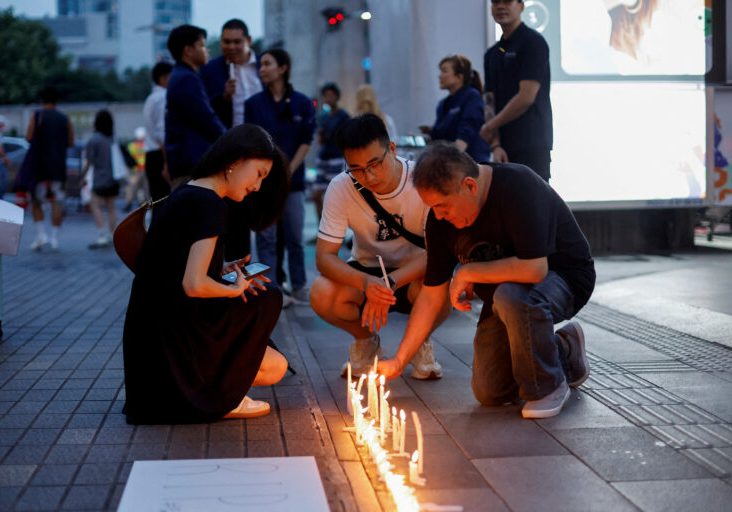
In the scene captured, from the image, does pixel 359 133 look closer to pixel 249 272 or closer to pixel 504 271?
pixel 249 272

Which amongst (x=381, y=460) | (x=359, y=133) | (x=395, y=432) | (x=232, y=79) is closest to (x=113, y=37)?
(x=232, y=79)

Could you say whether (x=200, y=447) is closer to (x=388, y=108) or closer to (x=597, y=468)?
(x=597, y=468)

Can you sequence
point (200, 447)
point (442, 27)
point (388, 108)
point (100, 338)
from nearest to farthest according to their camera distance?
point (200, 447) < point (100, 338) < point (442, 27) < point (388, 108)

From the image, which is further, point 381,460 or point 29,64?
point 29,64

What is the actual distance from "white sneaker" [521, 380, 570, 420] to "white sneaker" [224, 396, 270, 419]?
1184mm

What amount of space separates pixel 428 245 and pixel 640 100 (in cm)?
753

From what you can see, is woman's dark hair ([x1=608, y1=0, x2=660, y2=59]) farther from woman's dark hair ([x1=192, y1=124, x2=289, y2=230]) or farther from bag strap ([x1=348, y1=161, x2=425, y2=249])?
woman's dark hair ([x1=192, y1=124, x2=289, y2=230])

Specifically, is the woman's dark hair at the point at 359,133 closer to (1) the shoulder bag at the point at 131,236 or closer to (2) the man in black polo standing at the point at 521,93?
(1) the shoulder bag at the point at 131,236

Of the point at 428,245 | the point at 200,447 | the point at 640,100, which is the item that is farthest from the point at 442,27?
the point at 200,447

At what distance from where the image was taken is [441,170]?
16.0 ft

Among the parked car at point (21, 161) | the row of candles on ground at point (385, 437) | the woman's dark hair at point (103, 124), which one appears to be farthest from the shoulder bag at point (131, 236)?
the parked car at point (21, 161)

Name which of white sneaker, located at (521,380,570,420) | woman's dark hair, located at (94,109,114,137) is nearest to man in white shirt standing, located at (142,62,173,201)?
woman's dark hair, located at (94,109,114,137)

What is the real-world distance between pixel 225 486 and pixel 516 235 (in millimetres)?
1780

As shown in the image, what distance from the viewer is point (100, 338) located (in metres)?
7.79
